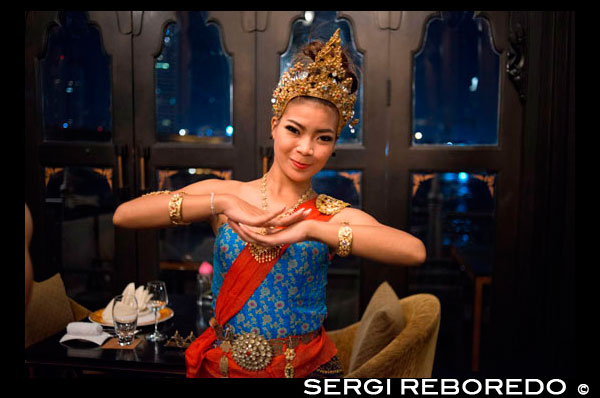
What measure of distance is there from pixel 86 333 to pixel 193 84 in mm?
1831

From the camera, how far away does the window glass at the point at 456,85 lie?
10.1ft

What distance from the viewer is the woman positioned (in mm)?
1308

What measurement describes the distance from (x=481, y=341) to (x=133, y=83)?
9.42 feet

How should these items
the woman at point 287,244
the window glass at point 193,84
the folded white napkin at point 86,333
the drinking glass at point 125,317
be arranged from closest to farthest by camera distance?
the woman at point 287,244 < the drinking glass at point 125,317 < the folded white napkin at point 86,333 < the window glass at point 193,84

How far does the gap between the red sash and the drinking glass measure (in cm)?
67

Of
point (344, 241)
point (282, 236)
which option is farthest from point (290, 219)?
point (344, 241)

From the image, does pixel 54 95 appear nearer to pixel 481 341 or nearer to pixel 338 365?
pixel 338 365

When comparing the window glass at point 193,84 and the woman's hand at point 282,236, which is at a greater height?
the window glass at point 193,84

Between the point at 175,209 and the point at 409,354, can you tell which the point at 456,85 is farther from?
the point at 175,209

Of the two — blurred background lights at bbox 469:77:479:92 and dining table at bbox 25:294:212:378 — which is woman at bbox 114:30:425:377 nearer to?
dining table at bbox 25:294:212:378

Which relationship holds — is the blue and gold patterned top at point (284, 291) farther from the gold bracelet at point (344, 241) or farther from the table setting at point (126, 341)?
the table setting at point (126, 341)

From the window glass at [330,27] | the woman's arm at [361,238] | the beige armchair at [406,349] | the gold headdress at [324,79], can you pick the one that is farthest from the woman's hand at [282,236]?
the window glass at [330,27]

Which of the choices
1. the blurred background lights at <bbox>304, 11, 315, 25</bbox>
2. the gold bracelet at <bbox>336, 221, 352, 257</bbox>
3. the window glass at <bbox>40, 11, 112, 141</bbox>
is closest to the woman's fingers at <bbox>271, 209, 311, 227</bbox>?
the gold bracelet at <bbox>336, 221, 352, 257</bbox>

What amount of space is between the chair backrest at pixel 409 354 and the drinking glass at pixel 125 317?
91 cm
